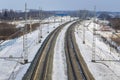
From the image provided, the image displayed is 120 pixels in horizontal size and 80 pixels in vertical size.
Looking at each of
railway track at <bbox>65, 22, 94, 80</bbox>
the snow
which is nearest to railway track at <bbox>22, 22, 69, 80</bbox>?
the snow

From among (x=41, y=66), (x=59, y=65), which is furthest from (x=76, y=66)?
(x=41, y=66)

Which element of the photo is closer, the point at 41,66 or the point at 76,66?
the point at 41,66

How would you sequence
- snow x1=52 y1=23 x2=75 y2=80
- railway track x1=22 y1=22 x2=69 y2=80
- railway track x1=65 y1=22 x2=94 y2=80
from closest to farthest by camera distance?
railway track x1=22 y1=22 x2=69 y2=80 → railway track x1=65 y1=22 x2=94 y2=80 → snow x1=52 y1=23 x2=75 y2=80

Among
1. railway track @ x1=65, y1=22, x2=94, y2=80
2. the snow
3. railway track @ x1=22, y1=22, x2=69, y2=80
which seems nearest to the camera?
railway track @ x1=22, y1=22, x2=69, y2=80

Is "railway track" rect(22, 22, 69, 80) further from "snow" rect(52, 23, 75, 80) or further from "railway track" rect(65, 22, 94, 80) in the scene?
"railway track" rect(65, 22, 94, 80)

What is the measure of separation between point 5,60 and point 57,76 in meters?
12.2

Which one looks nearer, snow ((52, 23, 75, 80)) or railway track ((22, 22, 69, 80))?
railway track ((22, 22, 69, 80))

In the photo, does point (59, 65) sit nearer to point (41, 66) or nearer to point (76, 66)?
point (76, 66)

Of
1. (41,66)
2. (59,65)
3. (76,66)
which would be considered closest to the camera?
(41,66)

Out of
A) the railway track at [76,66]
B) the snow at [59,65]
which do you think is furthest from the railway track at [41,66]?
the railway track at [76,66]

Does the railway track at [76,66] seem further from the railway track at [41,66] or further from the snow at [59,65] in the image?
the railway track at [41,66]

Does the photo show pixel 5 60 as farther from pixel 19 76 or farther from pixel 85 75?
pixel 85 75

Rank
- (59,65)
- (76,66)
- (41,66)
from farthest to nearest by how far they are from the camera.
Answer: (59,65), (76,66), (41,66)

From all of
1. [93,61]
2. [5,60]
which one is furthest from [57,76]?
[5,60]
